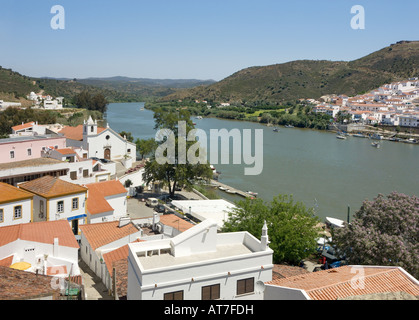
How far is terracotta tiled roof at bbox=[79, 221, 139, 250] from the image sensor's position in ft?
27.6

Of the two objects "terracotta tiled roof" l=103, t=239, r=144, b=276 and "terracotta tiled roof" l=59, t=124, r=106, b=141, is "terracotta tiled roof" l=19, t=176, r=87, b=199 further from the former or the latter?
"terracotta tiled roof" l=59, t=124, r=106, b=141

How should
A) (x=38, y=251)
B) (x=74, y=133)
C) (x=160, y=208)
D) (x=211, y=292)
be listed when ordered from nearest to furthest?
(x=211, y=292), (x=38, y=251), (x=160, y=208), (x=74, y=133)

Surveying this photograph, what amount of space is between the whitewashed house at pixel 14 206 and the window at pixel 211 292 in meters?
6.70

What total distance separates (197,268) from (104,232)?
4.64 metres

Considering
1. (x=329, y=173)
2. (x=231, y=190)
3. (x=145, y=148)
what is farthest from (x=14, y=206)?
(x=329, y=173)

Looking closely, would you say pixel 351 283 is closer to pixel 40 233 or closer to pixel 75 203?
pixel 40 233

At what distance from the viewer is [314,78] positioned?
3885 inches

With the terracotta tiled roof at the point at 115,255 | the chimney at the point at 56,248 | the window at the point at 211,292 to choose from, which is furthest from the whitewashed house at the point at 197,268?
the chimney at the point at 56,248

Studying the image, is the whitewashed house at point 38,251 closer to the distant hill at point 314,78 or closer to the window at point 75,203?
the window at point 75,203

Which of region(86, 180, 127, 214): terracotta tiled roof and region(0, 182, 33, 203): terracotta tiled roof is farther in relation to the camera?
region(86, 180, 127, 214): terracotta tiled roof

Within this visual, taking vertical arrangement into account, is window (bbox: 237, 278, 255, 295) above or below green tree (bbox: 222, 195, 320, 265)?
above

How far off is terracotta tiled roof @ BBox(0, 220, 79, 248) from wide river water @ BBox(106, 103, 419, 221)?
11543 mm

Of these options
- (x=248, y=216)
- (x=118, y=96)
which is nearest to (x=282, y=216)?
(x=248, y=216)

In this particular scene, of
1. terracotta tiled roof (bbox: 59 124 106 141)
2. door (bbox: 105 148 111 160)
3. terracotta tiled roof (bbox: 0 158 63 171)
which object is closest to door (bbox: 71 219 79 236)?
terracotta tiled roof (bbox: 0 158 63 171)
